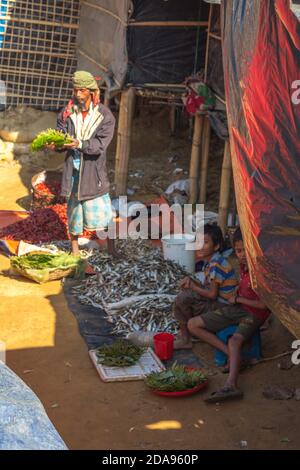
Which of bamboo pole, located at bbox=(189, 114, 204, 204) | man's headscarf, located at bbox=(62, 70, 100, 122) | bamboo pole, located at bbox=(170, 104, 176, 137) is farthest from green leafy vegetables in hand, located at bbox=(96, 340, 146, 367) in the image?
bamboo pole, located at bbox=(170, 104, 176, 137)

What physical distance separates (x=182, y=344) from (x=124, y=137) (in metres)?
5.62

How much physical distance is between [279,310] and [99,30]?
389 inches

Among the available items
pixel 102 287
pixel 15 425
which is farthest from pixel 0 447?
pixel 102 287

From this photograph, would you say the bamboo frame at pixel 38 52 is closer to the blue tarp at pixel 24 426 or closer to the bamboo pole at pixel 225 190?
the bamboo pole at pixel 225 190

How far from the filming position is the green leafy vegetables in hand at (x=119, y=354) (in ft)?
22.3

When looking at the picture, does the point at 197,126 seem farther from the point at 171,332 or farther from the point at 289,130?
the point at 289,130

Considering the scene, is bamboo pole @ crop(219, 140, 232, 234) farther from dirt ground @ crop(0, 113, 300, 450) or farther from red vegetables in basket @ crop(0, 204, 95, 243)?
dirt ground @ crop(0, 113, 300, 450)

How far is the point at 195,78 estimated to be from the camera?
37.2 feet

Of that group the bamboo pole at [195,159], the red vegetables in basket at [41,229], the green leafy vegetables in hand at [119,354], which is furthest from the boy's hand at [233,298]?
the bamboo pole at [195,159]

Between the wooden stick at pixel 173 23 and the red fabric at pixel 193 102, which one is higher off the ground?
the wooden stick at pixel 173 23

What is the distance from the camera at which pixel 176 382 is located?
632cm

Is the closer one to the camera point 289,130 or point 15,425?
point 15,425

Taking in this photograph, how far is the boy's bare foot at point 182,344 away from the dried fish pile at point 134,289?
0.33m

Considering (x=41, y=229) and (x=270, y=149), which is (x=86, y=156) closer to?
(x=41, y=229)
